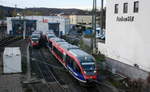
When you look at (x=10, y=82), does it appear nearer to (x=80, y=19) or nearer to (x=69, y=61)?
(x=69, y=61)

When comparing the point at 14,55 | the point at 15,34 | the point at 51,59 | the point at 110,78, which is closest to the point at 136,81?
the point at 110,78

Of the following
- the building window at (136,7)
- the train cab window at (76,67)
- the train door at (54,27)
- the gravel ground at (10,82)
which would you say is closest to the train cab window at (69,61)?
the train cab window at (76,67)

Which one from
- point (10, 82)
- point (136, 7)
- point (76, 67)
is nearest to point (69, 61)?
point (76, 67)

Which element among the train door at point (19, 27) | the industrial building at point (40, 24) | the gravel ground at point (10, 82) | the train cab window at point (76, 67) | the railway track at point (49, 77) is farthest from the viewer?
the industrial building at point (40, 24)

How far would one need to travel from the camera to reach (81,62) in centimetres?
1830

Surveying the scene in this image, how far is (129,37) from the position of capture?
2377 cm

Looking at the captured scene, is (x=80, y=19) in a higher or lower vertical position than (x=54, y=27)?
higher

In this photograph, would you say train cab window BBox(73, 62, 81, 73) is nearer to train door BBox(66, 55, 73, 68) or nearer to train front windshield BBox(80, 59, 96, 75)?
train front windshield BBox(80, 59, 96, 75)

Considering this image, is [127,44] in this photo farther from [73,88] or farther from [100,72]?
[73,88]

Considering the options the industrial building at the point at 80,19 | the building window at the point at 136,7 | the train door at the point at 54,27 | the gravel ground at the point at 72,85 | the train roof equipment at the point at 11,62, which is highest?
the industrial building at the point at 80,19

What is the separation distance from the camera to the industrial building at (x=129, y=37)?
20984 millimetres

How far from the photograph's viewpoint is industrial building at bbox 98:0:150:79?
20984mm

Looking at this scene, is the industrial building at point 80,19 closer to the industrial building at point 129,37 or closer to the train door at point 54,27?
the train door at point 54,27

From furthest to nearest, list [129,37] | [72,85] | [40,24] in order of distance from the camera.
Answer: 1. [40,24]
2. [129,37]
3. [72,85]
